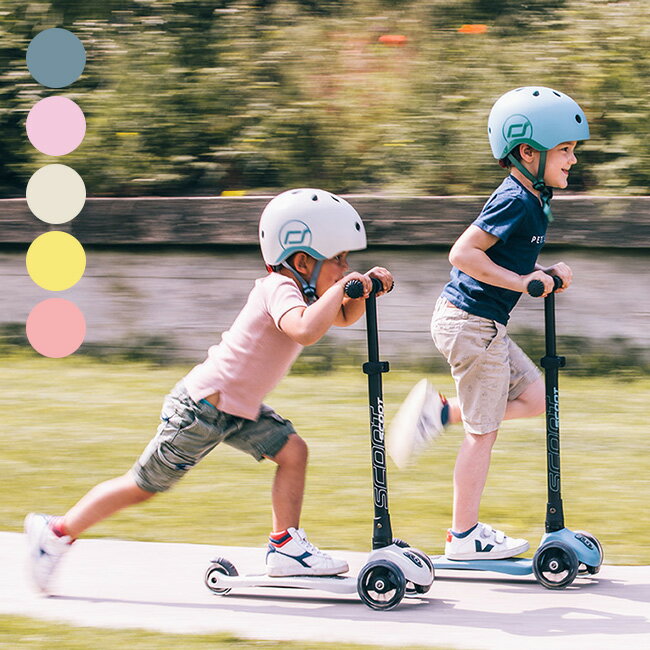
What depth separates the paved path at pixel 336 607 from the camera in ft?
13.0

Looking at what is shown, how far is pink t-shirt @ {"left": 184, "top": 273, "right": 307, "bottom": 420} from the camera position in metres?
4.30

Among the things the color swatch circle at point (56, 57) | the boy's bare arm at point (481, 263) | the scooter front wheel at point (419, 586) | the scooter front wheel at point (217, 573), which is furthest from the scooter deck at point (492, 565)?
the color swatch circle at point (56, 57)

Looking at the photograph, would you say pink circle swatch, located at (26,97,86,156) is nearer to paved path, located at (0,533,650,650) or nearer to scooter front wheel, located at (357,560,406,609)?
paved path, located at (0,533,650,650)

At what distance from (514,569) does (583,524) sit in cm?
87

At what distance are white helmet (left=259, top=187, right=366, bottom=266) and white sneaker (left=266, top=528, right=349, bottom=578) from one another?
0.97 metres

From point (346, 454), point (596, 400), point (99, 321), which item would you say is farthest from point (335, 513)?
point (99, 321)

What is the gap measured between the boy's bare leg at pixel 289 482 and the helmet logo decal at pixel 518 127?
1.33 m

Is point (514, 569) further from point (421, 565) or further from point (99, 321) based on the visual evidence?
point (99, 321)

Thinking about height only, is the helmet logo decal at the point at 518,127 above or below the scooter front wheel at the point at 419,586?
above

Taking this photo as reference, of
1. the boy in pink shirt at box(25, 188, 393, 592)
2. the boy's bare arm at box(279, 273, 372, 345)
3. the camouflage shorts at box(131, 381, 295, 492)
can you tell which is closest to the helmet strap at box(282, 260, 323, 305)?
the boy in pink shirt at box(25, 188, 393, 592)

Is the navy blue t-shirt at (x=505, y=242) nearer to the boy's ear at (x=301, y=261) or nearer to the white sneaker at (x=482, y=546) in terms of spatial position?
the boy's ear at (x=301, y=261)

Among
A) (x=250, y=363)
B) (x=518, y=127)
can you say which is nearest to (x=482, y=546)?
(x=250, y=363)

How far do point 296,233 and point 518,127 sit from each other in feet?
3.08

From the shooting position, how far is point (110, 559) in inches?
190
